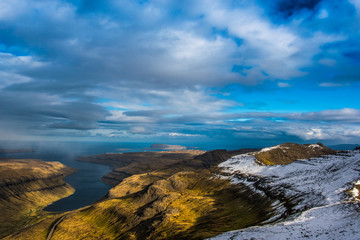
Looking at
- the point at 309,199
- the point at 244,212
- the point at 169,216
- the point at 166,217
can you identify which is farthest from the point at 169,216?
the point at 309,199

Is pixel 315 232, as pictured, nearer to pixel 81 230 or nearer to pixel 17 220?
pixel 81 230

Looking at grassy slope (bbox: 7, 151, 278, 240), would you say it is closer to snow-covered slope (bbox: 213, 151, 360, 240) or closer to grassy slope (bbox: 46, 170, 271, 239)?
grassy slope (bbox: 46, 170, 271, 239)

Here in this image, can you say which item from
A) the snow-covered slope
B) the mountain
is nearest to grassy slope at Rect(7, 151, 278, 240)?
the mountain

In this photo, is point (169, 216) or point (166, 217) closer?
point (166, 217)

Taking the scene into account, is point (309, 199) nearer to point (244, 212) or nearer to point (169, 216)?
point (244, 212)

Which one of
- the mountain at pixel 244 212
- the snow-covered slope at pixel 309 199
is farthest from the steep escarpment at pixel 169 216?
the snow-covered slope at pixel 309 199

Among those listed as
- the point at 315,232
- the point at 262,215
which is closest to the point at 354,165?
the point at 262,215

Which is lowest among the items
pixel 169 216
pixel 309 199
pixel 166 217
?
pixel 169 216

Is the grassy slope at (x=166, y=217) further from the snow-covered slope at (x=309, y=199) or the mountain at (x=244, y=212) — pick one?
the snow-covered slope at (x=309, y=199)
